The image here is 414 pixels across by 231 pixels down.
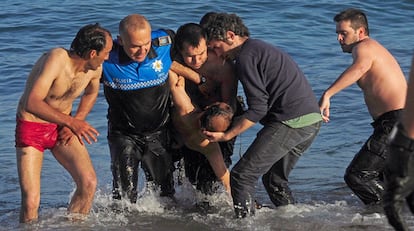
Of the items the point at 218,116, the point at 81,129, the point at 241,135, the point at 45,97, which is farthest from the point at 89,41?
the point at 241,135

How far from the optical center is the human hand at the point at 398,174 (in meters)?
4.55

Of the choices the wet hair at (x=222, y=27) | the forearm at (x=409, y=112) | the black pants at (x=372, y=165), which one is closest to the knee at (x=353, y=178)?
the black pants at (x=372, y=165)

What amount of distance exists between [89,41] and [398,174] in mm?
3043

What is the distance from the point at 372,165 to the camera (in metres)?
7.77

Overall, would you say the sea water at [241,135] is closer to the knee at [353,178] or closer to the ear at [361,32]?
the knee at [353,178]

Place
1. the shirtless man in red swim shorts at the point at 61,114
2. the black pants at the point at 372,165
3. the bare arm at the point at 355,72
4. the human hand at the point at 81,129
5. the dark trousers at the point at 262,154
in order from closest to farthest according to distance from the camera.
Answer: the human hand at the point at 81,129
the shirtless man in red swim shorts at the point at 61,114
the dark trousers at the point at 262,154
the bare arm at the point at 355,72
the black pants at the point at 372,165

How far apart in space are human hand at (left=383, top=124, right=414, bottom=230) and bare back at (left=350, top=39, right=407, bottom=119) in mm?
2910

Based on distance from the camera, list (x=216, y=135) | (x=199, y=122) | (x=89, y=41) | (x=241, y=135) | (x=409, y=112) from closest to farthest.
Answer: (x=409, y=112)
(x=89, y=41)
(x=216, y=135)
(x=199, y=122)
(x=241, y=135)

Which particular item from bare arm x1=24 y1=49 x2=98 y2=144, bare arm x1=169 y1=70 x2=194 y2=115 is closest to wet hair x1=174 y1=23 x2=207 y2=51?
bare arm x1=169 y1=70 x2=194 y2=115

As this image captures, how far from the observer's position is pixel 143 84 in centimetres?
736

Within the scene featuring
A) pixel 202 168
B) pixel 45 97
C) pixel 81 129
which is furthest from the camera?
pixel 202 168

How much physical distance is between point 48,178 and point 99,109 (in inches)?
94.7

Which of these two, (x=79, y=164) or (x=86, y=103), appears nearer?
(x=79, y=164)

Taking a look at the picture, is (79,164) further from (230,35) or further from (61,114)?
(230,35)
